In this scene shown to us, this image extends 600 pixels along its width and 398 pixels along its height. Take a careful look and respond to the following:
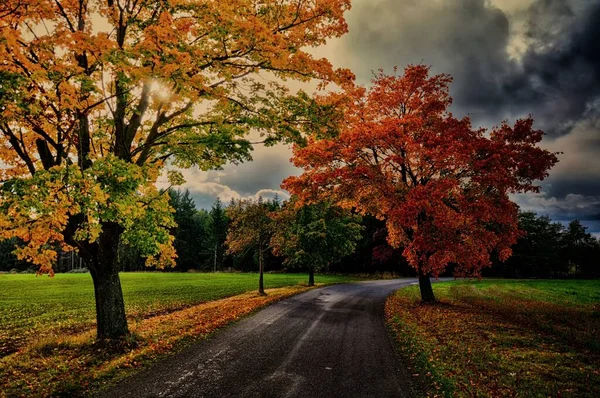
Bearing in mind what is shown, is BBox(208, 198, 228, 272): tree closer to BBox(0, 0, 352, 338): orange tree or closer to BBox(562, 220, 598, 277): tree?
BBox(0, 0, 352, 338): orange tree

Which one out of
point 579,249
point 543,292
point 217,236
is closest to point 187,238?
point 217,236

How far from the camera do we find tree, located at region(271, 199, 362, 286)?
86.4 ft

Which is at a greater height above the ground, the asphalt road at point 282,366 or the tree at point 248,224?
the tree at point 248,224

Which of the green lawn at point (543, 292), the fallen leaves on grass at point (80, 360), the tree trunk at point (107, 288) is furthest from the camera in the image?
the green lawn at point (543, 292)

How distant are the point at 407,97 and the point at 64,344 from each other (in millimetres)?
17798

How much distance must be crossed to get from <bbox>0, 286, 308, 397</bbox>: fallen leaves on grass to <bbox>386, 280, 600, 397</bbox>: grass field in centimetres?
685

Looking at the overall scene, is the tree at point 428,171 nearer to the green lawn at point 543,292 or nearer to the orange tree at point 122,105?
the orange tree at point 122,105

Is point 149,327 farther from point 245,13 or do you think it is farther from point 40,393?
point 245,13

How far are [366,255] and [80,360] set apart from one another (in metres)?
58.8

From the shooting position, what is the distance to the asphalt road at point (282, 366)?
633 cm

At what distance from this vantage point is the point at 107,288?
9.72 metres

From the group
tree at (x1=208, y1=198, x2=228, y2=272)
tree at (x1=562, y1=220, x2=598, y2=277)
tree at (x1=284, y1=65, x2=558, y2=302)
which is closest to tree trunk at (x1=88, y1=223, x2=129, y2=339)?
tree at (x1=284, y1=65, x2=558, y2=302)

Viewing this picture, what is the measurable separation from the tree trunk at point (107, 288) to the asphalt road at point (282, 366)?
2632 mm

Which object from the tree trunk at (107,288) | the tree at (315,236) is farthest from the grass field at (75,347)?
the tree at (315,236)
